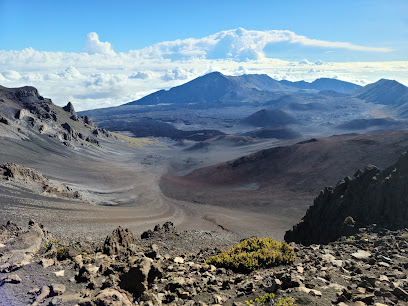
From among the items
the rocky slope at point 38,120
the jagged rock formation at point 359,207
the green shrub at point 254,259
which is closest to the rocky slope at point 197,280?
the green shrub at point 254,259

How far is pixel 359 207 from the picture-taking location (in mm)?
22609

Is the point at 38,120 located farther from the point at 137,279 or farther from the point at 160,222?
the point at 137,279

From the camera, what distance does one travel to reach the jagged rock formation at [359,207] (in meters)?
19.3

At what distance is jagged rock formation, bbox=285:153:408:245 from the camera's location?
761 inches

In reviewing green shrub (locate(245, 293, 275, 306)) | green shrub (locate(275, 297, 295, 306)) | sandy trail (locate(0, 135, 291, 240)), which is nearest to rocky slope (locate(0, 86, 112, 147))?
sandy trail (locate(0, 135, 291, 240))

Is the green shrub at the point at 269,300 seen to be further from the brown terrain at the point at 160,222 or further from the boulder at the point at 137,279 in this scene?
the boulder at the point at 137,279

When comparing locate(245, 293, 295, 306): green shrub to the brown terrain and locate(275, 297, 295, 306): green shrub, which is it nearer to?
locate(275, 297, 295, 306): green shrub

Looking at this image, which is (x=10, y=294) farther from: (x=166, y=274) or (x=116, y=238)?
(x=116, y=238)

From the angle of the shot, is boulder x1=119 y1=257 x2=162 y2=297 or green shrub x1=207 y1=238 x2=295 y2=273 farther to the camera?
green shrub x1=207 y1=238 x2=295 y2=273

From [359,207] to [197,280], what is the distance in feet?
53.6

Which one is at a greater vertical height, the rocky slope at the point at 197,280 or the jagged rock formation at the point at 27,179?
the rocky slope at the point at 197,280

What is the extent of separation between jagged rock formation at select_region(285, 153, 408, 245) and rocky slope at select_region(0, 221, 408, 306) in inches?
219

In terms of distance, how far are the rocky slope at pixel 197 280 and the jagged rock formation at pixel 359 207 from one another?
18.3 ft

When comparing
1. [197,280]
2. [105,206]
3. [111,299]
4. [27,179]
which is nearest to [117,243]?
[197,280]
